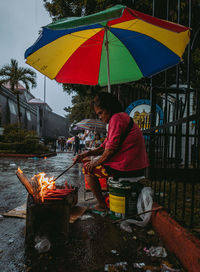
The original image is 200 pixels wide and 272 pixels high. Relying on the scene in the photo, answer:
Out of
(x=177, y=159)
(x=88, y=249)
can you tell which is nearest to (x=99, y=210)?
(x=88, y=249)

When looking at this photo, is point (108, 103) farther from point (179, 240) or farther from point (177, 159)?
point (179, 240)

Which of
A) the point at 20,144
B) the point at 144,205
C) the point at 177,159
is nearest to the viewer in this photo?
the point at 144,205

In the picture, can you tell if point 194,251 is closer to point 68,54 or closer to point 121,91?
point 68,54

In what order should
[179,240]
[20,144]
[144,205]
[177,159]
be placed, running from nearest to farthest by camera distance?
1. [179,240]
2. [144,205]
3. [177,159]
4. [20,144]

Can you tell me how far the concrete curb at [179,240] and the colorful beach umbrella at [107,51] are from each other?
275cm

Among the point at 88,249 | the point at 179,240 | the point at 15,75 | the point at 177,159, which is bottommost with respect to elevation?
the point at 88,249

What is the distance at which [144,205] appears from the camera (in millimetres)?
2701

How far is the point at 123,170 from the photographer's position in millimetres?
2748

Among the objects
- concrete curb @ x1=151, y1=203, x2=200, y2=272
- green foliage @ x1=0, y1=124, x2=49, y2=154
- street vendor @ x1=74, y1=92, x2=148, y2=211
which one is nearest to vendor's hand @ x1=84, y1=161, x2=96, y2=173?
street vendor @ x1=74, y1=92, x2=148, y2=211

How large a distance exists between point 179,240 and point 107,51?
3.35 m

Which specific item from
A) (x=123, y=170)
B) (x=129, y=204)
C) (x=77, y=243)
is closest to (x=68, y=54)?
(x=123, y=170)

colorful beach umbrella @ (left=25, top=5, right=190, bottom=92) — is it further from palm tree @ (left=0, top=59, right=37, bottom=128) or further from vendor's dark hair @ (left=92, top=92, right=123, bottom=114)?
palm tree @ (left=0, top=59, right=37, bottom=128)

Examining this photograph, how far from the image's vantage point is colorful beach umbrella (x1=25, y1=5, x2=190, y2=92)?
11.5 feet

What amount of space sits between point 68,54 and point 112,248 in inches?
144
